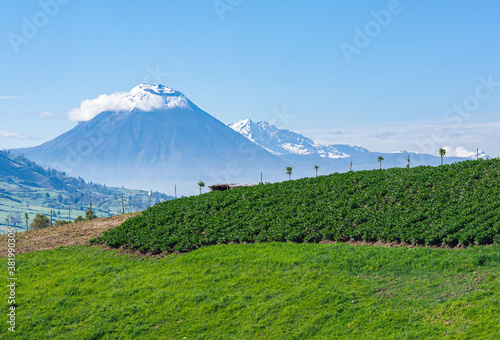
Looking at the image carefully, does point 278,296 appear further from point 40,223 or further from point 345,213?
point 40,223

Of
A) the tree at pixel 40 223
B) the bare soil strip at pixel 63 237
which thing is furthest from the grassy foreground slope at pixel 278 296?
the tree at pixel 40 223

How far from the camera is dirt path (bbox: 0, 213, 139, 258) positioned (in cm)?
3572

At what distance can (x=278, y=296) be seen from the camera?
2091 centimetres

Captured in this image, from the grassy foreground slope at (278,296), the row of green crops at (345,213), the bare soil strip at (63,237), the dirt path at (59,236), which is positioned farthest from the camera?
the dirt path at (59,236)

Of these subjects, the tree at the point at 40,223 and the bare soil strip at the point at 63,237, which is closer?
the bare soil strip at the point at 63,237

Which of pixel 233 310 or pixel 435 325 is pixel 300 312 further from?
pixel 435 325

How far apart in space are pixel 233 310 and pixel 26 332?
33.9ft

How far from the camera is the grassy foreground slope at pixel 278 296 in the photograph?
1742 cm

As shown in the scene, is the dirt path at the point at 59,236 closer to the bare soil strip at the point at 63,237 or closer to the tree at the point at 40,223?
the bare soil strip at the point at 63,237

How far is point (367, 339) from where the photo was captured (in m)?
16.6

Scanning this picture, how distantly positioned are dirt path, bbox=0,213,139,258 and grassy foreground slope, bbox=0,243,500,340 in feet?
26.1

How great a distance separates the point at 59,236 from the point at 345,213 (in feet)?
84.1

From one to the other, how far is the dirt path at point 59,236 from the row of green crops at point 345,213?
3.10m

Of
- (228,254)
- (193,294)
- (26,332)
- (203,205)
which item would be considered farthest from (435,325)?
(203,205)
